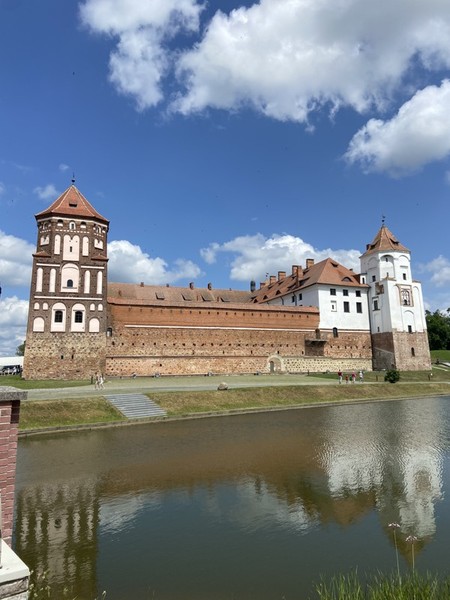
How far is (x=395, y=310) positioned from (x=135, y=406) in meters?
37.2

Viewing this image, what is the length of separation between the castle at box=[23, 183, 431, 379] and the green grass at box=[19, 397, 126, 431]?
45.7ft

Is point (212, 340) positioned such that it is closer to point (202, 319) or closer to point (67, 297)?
point (202, 319)

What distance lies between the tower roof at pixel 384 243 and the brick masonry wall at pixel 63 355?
35923 millimetres

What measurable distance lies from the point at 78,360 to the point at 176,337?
9.62 meters

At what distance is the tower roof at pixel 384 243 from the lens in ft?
170

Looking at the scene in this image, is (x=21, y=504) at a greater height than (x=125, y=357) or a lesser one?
lesser

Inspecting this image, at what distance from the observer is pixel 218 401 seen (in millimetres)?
26094

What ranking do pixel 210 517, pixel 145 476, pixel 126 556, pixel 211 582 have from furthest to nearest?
1. pixel 145 476
2. pixel 210 517
3. pixel 126 556
4. pixel 211 582

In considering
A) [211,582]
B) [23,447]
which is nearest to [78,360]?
[23,447]

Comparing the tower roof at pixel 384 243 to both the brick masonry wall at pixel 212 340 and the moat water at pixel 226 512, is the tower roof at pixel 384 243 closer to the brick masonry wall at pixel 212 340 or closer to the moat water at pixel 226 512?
the brick masonry wall at pixel 212 340

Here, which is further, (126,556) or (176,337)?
(176,337)

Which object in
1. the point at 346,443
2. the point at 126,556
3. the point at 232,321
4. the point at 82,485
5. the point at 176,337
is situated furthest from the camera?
the point at 232,321

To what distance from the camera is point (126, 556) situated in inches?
267

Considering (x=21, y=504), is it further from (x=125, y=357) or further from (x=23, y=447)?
(x=125, y=357)
